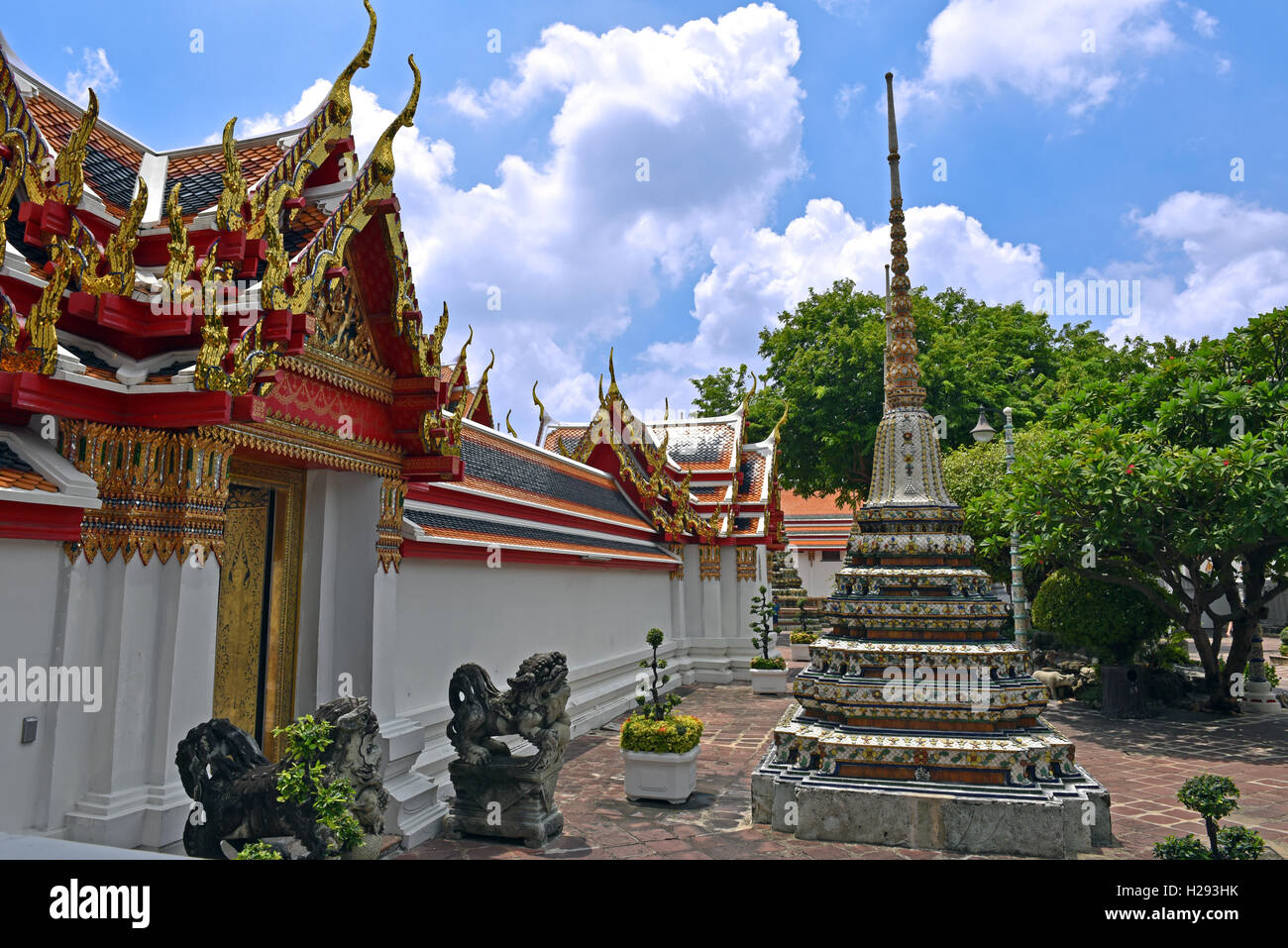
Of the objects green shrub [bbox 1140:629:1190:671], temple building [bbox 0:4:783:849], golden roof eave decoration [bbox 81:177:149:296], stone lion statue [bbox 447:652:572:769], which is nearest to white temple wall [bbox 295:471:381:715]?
temple building [bbox 0:4:783:849]

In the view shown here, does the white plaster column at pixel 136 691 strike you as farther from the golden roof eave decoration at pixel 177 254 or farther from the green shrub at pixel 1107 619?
the green shrub at pixel 1107 619

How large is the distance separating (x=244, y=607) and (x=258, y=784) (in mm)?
2320

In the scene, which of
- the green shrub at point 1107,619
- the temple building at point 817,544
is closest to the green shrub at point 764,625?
the green shrub at point 1107,619

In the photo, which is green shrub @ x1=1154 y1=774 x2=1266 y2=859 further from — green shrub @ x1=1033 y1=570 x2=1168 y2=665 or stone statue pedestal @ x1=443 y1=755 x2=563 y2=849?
green shrub @ x1=1033 y1=570 x2=1168 y2=665

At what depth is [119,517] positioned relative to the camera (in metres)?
4.91

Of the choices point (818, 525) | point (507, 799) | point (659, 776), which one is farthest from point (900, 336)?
point (818, 525)

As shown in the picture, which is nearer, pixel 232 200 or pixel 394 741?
pixel 232 200

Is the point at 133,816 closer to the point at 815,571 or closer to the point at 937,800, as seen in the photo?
the point at 937,800

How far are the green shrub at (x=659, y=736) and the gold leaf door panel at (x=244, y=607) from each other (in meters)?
3.75

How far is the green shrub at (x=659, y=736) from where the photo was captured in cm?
860

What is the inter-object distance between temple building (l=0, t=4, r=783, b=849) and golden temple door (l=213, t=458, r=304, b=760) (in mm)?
23

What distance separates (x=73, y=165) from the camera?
493cm

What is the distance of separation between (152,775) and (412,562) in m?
3.61
